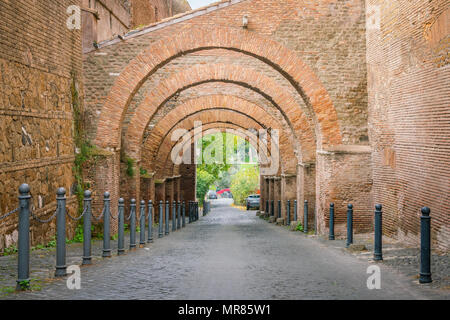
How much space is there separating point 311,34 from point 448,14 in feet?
16.9

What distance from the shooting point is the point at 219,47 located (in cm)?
1412

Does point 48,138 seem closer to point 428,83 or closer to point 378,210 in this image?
point 378,210

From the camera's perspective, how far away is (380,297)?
5559 mm

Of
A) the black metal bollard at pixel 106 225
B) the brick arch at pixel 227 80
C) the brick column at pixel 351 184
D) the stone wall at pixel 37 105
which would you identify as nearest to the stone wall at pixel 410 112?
the brick column at pixel 351 184

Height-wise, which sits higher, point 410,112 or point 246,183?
point 410,112

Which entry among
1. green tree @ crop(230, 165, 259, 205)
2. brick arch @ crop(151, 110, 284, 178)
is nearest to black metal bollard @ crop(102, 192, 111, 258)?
brick arch @ crop(151, 110, 284, 178)

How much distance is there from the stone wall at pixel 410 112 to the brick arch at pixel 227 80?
188 inches

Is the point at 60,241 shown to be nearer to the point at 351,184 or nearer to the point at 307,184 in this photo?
the point at 351,184

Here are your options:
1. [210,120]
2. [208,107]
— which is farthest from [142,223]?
[210,120]

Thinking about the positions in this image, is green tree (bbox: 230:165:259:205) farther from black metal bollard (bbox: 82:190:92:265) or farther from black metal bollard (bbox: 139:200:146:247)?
black metal bollard (bbox: 82:190:92:265)

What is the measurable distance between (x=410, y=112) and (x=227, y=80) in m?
10.2

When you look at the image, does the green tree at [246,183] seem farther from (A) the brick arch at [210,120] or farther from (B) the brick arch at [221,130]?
(A) the brick arch at [210,120]
